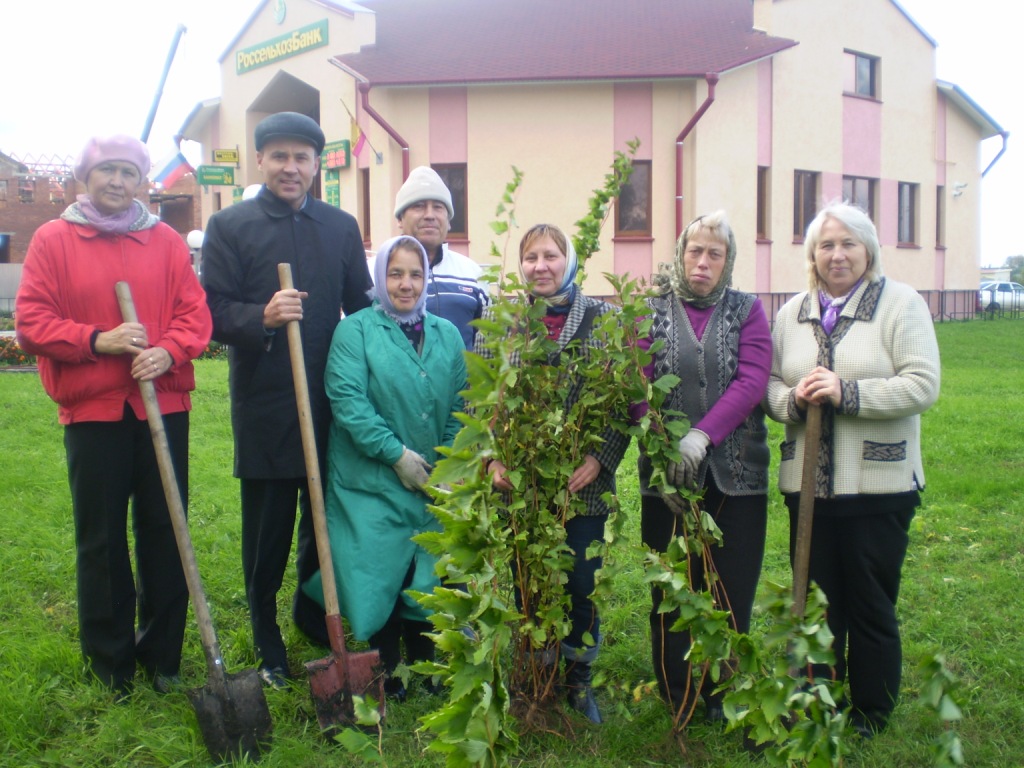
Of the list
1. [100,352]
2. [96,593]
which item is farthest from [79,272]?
[96,593]

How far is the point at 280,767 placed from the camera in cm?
333

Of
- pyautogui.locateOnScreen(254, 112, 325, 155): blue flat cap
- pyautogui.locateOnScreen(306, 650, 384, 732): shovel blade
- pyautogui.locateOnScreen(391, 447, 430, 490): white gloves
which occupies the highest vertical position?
pyautogui.locateOnScreen(254, 112, 325, 155): blue flat cap

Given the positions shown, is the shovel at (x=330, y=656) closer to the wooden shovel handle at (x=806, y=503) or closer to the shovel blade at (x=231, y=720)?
the shovel blade at (x=231, y=720)

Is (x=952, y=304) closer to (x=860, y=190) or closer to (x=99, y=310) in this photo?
(x=860, y=190)

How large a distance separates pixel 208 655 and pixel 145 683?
632 millimetres

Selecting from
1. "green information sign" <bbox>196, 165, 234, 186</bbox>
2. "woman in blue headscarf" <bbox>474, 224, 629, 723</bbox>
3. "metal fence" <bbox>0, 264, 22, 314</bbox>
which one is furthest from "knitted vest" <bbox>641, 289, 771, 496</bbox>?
"metal fence" <bbox>0, 264, 22, 314</bbox>

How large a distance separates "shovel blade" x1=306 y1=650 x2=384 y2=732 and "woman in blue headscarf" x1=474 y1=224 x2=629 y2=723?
73cm

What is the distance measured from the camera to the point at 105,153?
3605 millimetres

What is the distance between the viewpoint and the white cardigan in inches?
132

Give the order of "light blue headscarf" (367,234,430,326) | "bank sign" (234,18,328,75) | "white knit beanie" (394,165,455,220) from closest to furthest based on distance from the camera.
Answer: "light blue headscarf" (367,234,430,326) → "white knit beanie" (394,165,455,220) → "bank sign" (234,18,328,75)

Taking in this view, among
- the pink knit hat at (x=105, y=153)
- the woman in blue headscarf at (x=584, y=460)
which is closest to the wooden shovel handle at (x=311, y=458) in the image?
the woman in blue headscarf at (x=584, y=460)

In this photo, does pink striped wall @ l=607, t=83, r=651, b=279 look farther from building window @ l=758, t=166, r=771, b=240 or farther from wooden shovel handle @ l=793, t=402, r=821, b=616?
wooden shovel handle @ l=793, t=402, r=821, b=616

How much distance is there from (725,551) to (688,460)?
0.51 meters

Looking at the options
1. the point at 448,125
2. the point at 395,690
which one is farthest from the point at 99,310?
the point at 448,125
